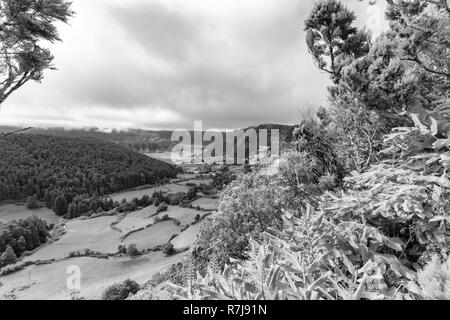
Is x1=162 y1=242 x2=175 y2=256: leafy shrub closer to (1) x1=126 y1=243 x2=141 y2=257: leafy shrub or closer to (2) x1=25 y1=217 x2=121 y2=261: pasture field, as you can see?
(1) x1=126 y1=243 x2=141 y2=257: leafy shrub

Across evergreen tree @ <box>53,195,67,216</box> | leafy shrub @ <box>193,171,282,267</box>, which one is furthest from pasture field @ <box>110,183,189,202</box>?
leafy shrub @ <box>193,171,282,267</box>

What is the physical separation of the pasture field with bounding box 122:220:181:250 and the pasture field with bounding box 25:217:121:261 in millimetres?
2476

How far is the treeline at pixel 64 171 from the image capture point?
58.5 metres

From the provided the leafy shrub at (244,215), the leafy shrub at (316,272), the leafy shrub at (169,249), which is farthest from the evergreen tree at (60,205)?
the leafy shrub at (316,272)

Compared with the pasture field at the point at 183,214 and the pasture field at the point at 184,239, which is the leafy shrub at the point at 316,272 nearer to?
the pasture field at the point at 184,239

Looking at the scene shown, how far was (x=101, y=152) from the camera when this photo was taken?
240ft

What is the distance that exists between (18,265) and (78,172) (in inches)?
1334

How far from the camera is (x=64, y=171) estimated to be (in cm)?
6225

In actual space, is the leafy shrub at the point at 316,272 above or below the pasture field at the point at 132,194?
above

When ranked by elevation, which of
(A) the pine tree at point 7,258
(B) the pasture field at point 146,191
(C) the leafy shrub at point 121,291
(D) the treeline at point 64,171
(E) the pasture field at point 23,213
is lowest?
(A) the pine tree at point 7,258

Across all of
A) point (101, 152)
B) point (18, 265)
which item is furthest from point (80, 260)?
point (101, 152)

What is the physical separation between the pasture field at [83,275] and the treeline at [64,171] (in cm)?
2446

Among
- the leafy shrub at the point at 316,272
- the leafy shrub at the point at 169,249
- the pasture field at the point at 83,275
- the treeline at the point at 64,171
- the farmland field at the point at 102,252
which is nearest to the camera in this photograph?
the leafy shrub at the point at 316,272
